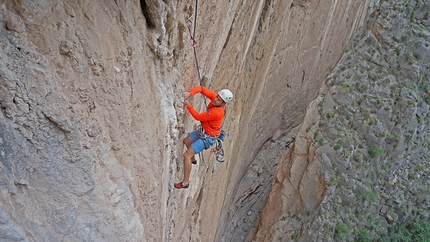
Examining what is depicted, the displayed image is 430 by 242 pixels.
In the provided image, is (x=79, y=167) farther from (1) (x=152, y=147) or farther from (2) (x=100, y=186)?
(1) (x=152, y=147)

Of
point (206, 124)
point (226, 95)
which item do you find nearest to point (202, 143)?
point (206, 124)

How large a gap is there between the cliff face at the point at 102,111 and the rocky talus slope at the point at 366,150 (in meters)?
4.04

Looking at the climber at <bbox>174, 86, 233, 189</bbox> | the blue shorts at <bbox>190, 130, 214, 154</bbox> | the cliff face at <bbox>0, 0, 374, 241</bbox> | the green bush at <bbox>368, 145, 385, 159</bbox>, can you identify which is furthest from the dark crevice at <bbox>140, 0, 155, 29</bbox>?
the green bush at <bbox>368, 145, 385, 159</bbox>

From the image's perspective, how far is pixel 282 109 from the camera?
11.9 meters

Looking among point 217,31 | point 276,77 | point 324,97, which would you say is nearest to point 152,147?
point 217,31

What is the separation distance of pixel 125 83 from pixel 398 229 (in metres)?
9.10

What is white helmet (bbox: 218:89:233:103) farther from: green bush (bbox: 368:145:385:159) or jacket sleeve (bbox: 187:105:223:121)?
green bush (bbox: 368:145:385:159)

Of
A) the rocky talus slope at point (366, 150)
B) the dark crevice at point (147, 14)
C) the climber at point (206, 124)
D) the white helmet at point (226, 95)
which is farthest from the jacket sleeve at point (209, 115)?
the rocky talus slope at point (366, 150)

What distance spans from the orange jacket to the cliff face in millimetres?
251

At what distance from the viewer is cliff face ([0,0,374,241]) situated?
1.87 meters

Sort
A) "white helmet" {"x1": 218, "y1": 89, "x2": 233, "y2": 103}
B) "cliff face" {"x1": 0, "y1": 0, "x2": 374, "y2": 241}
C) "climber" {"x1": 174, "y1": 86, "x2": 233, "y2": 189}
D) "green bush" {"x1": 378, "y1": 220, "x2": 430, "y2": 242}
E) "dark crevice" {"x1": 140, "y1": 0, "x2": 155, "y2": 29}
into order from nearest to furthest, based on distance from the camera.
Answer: "cliff face" {"x1": 0, "y1": 0, "x2": 374, "y2": 241} < "dark crevice" {"x1": 140, "y1": 0, "x2": 155, "y2": 29} < "white helmet" {"x1": 218, "y1": 89, "x2": 233, "y2": 103} < "climber" {"x1": 174, "y1": 86, "x2": 233, "y2": 189} < "green bush" {"x1": 378, "y1": 220, "x2": 430, "y2": 242}

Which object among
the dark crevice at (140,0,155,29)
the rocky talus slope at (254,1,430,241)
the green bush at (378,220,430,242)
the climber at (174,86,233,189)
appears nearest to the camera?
the dark crevice at (140,0,155,29)

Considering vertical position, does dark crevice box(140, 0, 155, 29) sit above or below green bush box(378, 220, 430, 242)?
above

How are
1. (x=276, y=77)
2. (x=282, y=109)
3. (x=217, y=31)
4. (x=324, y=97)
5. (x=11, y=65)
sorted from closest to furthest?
(x=11, y=65) → (x=217, y=31) → (x=324, y=97) → (x=276, y=77) → (x=282, y=109)
